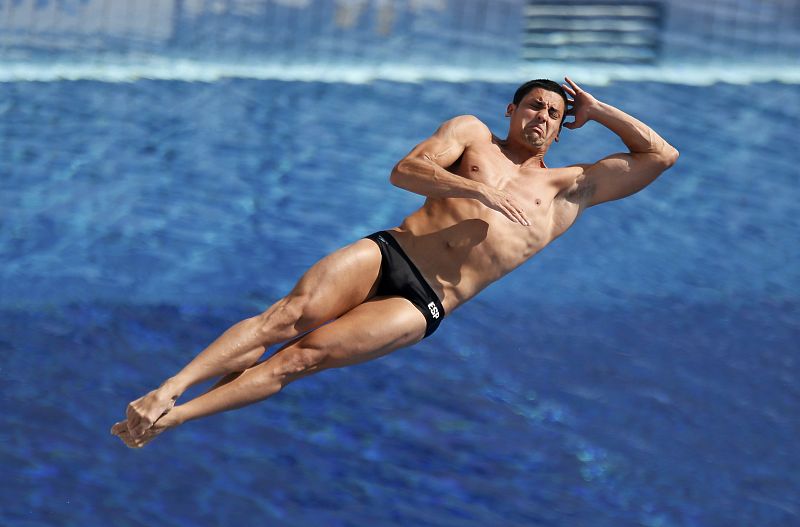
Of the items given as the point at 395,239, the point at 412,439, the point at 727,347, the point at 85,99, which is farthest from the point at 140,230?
the point at 727,347

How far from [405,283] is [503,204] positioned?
0.67m

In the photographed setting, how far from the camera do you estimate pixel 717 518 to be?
641 centimetres

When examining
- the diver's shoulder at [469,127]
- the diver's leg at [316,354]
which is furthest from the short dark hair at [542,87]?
the diver's leg at [316,354]

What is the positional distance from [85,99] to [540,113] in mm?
5541

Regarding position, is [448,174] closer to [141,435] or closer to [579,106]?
[579,106]

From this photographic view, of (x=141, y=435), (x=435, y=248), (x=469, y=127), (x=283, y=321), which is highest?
(x=469, y=127)

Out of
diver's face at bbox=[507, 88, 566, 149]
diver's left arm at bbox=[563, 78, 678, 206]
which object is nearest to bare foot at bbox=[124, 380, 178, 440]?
diver's face at bbox=[507, 88, 566, 149]

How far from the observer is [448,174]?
5.04m

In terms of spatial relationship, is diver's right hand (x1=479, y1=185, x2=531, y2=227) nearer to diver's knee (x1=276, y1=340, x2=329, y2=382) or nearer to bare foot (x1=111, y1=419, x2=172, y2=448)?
diver's knee (x1=276, y1=340, x2=329, y2=382)

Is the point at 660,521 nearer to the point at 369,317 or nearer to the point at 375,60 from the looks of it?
the point at 369,317

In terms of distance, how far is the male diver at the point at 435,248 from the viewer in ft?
16.3

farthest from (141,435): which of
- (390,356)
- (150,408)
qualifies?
(390,356)

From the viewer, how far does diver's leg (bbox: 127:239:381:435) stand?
4.77 meters

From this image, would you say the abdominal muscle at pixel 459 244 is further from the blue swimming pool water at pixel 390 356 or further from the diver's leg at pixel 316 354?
the blue swimming pool water at pixel 390 356
